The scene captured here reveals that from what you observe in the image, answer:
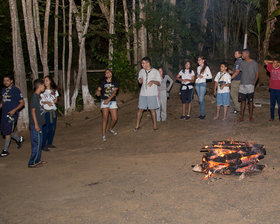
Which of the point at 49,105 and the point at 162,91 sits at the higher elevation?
the point at 162,91

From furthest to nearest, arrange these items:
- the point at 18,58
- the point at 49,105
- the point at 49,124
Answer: the point at 18,58 < the point at 49,124 < the point at 49,105

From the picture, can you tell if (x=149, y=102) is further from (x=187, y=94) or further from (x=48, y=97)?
(x=48, y=97)

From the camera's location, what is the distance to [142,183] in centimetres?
603

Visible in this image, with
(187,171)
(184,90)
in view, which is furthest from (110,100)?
(187,171)

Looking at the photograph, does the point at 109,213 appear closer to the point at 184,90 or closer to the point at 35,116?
the point at 35,116

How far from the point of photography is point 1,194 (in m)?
6.05

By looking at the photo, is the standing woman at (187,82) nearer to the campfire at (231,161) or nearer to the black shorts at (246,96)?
the black shorts at (246,96)

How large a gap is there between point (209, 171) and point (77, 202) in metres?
2.13

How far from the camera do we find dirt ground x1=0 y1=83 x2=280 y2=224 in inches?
193

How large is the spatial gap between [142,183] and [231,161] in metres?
1.48

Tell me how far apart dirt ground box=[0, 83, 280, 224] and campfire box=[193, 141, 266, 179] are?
5.5 inches

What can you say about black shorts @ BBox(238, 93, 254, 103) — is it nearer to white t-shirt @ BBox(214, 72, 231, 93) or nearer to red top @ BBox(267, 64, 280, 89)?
white t-shirt @ BBox(214, 72, 231, 93)

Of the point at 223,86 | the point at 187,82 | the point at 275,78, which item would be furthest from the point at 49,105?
the point at 275,78

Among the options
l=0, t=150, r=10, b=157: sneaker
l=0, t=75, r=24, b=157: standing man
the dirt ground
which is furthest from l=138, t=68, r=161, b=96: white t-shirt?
l=0, t=150, r=10, b=157: sneaker
